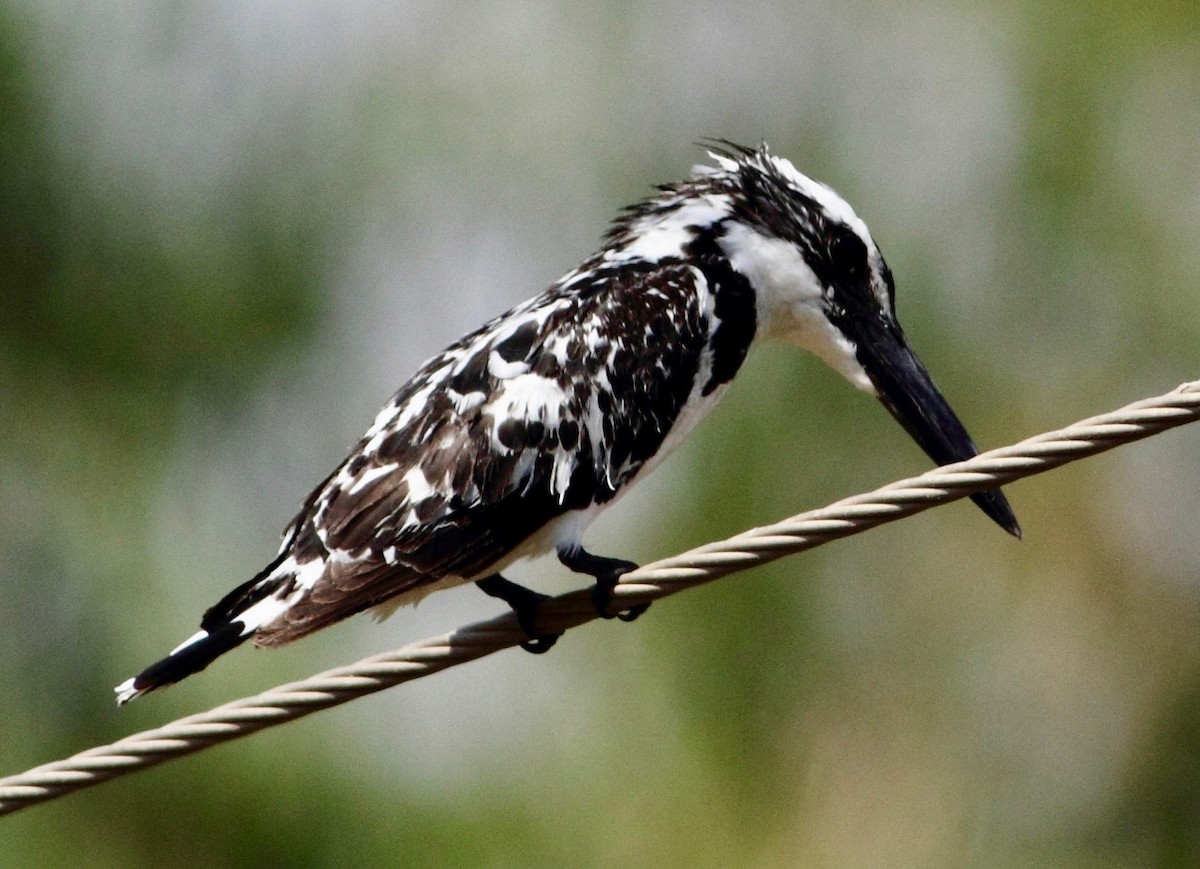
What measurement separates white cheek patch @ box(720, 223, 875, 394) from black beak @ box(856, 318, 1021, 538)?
0.14ft

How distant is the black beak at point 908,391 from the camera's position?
4758mm

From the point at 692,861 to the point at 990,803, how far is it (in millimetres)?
1518

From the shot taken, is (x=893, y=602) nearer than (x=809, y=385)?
Yes

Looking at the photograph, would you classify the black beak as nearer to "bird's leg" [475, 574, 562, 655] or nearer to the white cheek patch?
the white cheek patch

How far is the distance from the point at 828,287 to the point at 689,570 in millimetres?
1759

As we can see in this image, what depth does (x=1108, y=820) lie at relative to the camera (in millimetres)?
8258

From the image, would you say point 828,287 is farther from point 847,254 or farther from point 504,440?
point 504,440

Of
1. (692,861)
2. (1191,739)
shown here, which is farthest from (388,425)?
(1191,739)

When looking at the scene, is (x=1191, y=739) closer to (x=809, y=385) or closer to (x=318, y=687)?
(x=809, y=385)

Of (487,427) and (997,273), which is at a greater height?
(997,273)

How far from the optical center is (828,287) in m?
4.71

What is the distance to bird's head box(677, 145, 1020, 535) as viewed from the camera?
4645 millimetres

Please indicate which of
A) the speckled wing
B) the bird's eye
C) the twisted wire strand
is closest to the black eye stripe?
the bird's eye

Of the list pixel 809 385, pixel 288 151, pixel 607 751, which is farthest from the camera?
pixel 288 151
